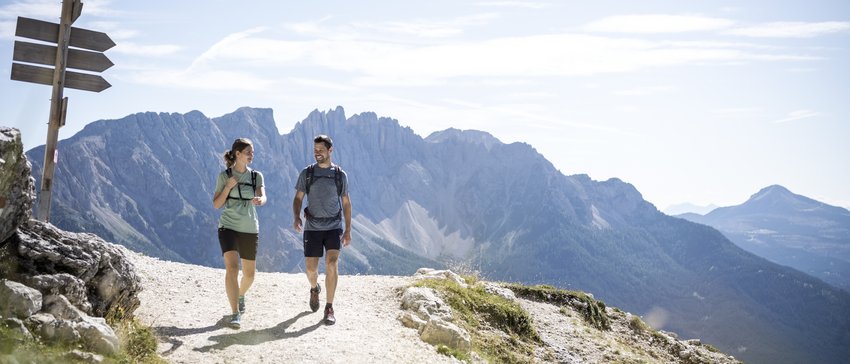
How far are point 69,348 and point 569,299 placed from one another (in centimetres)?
1790

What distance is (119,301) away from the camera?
10211 millimetres

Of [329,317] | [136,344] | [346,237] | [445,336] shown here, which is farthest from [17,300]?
[445,336]

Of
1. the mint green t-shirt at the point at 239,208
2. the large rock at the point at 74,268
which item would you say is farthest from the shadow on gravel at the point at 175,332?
the mint green t-shirt at the point at 239,208

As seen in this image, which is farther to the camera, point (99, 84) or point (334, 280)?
point (99, 84)

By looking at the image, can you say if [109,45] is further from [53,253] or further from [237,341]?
[237,341]

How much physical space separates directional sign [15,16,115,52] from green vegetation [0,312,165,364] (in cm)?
664

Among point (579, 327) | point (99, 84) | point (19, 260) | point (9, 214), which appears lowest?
point (579, 327)

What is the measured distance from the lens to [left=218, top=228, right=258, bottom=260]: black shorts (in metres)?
11.0

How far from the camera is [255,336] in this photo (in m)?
10.9

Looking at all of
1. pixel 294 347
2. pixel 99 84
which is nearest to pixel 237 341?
pixel 294 347

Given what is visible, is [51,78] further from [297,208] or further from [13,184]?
[297,208]

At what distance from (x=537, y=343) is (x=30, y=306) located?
12322mm

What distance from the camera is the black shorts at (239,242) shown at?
11.0 m

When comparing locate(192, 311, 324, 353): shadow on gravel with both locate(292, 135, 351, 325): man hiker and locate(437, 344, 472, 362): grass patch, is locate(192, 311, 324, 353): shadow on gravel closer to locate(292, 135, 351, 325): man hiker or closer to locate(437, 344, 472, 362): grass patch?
locate(292, 135, 351, 325): man hiker
